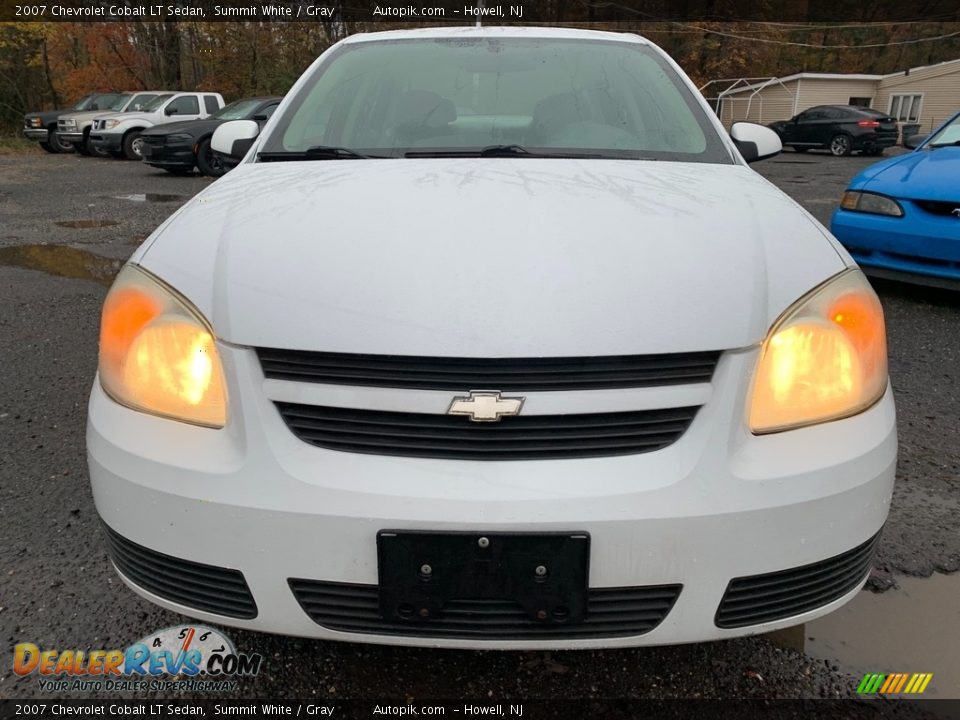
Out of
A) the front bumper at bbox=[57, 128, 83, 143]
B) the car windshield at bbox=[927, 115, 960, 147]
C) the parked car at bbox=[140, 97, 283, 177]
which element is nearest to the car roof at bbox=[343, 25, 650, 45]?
the car windshield at bbox=[927, 115, 960, 147]

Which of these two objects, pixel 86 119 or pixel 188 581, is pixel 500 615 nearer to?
Answer: pixel 188 581

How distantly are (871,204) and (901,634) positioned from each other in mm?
3581

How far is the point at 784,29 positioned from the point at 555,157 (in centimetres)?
4247

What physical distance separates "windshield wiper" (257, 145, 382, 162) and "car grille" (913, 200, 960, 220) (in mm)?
3673

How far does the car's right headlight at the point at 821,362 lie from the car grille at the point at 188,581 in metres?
0.96

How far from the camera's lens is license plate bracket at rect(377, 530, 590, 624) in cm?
118

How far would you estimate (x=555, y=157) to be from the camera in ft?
6.73

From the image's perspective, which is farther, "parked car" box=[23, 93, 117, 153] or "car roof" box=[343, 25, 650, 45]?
"parked car" box=[23, 93, 117, 153]

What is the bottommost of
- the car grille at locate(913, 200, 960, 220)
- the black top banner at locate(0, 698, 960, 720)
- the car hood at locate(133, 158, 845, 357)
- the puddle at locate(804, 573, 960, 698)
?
the puddle at locate(804, 573, 960, 698)

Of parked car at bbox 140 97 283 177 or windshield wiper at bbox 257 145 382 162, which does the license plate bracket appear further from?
parked car at bbox 140 97 283 177

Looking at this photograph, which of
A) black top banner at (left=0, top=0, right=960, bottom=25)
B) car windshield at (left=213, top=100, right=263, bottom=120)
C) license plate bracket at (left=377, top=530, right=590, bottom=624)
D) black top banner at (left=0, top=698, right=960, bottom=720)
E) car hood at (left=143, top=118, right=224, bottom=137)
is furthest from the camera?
black top banner at (left=0, top=0, right=960, bottom=25)

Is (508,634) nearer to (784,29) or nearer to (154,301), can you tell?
(154,301)

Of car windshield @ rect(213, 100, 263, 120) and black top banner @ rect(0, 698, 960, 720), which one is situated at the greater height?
black top banner @ rect(0, 698, 960, 720)

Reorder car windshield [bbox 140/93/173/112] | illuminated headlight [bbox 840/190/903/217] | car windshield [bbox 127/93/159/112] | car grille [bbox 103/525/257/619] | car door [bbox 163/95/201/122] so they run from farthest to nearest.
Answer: car windshield [bbox 127/93/159/112], car windshield [bbox 140/93/173/112], car door [bbox 163/95/201/122], illuminated headlight [bbox 840/190/903/217], car grille [bbox 103/525/257/619]
